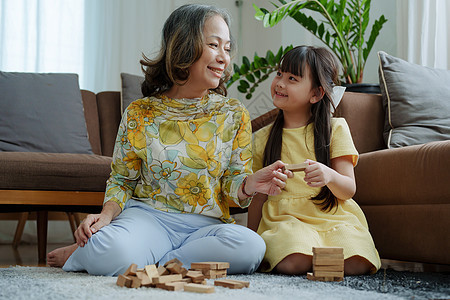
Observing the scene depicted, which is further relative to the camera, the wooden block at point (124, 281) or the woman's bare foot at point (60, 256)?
the woman's bare foot at point (60, 256)

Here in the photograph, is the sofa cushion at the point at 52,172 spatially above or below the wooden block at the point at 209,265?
above

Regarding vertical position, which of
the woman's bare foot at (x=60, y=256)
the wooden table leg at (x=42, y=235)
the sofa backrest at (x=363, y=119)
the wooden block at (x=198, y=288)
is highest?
the sofa backrest at (x=363, y=119)

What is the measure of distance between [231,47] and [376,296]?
0.95 metres

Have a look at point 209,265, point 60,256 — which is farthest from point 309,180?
point 60,256

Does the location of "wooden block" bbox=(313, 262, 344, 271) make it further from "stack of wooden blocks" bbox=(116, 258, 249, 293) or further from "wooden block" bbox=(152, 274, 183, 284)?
"wooden block" bbox=(152, 274, 183, 284)

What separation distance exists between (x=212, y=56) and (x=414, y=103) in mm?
927

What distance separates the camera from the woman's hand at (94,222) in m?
1.37

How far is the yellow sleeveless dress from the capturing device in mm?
1473

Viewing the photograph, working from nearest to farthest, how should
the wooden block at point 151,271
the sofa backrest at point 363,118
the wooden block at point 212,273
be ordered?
the wooden block at point 151,271 → the wooden block at point 212,273 → the sofa backrest at point 363,118

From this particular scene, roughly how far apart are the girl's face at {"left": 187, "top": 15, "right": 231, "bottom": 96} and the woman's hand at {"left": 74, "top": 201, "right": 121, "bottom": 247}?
45 cm

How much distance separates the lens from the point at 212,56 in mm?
1587

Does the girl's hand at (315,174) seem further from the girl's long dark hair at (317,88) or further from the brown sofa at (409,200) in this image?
the brown sofa at (409,200)

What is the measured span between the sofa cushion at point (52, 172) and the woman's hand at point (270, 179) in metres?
0.84

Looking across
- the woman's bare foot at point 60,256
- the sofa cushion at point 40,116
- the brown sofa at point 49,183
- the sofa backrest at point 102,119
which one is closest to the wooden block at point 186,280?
the woman's bare foot at point 60,256
